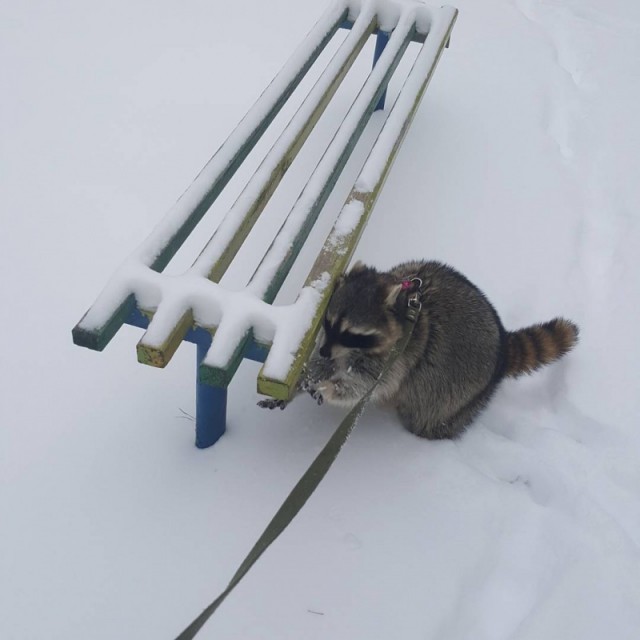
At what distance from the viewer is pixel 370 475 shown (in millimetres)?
2225

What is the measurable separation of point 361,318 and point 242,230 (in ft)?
1.66

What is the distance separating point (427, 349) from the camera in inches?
94.3

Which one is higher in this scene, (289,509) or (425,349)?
(425,349)

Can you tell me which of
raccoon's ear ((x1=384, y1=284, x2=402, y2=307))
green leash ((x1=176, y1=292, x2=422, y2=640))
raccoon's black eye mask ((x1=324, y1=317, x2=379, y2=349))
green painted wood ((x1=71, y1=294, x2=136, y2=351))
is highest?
raccoon's ear ((x1=384, y1=284, x2=402, y2=307))

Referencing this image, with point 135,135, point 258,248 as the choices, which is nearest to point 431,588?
point 258,248

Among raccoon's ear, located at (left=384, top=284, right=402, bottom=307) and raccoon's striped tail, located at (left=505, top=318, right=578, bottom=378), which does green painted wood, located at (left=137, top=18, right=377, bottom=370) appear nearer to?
raccoon's ear, located at (left=384, top=284, right=402, bottom=307)

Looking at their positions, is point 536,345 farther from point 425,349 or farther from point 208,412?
point 208,412

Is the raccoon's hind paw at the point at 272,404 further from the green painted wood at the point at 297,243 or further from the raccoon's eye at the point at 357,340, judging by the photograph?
the green painted wood at the point at 297,243

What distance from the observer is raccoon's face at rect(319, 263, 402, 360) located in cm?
220

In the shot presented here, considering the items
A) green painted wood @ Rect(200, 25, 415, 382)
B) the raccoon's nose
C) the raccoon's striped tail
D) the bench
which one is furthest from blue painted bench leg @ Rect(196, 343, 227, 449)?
the raccoon's striped tail

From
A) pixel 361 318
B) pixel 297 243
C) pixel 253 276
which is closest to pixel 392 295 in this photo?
pixel 361 318

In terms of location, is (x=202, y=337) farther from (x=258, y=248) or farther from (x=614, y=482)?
(x=614, y=482)

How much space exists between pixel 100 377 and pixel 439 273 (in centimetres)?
132

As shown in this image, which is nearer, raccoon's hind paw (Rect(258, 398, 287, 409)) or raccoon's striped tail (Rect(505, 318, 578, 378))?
raccoon's hind paw (Rect(258, 398, 287, 409))
